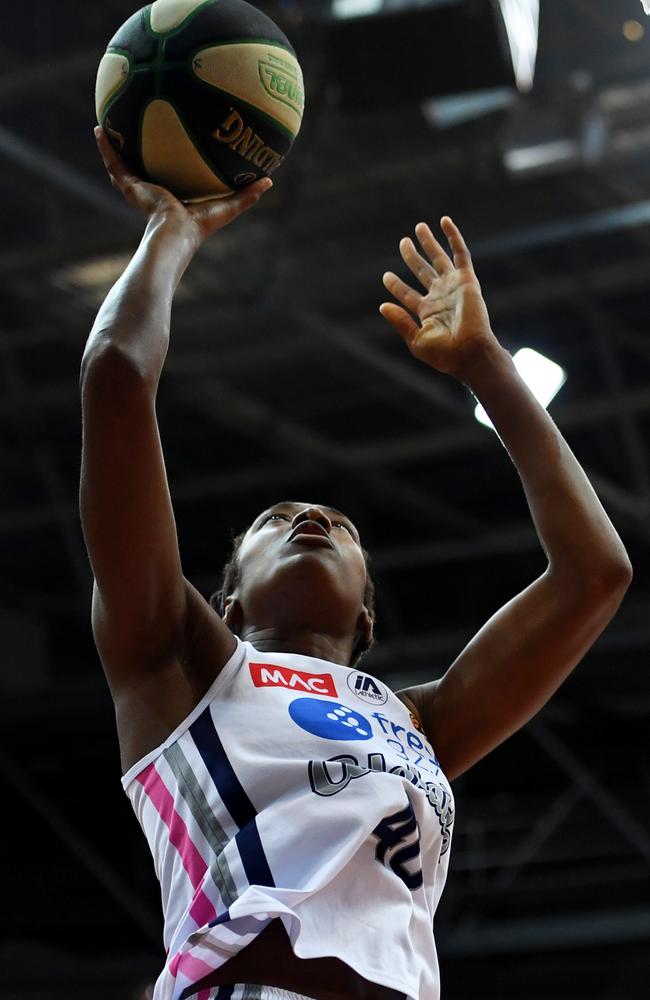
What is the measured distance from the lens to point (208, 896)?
215 centimetres

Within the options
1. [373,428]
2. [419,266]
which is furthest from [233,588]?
[373,428]

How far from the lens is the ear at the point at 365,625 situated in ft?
9.51

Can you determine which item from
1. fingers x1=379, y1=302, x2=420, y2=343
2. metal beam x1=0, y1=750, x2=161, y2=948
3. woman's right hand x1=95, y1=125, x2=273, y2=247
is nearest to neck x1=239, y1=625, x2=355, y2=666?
fingers x1=379, y1=302, x2=420, y2=343

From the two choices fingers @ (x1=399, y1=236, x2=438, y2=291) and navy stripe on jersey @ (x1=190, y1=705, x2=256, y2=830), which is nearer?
navy stripe on jersey @ (x1=190, y1=705, x2=256, y2=830)

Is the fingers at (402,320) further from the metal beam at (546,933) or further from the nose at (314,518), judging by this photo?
the metal beam at (546,933)

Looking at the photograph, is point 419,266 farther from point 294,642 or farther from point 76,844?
point 76,844

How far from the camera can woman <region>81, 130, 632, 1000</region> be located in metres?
2.12

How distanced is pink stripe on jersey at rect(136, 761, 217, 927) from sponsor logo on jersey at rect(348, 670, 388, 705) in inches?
15.5

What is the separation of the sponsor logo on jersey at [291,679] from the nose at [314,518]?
382 mm

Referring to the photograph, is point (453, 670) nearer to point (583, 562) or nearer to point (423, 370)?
point (583, 562)

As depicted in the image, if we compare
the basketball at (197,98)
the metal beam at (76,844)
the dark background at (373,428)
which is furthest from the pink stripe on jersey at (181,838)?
the metal beam at (76,844)

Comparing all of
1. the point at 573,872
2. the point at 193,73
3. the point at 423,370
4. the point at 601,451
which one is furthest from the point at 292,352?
the point at 193,73

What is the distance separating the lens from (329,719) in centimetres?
235

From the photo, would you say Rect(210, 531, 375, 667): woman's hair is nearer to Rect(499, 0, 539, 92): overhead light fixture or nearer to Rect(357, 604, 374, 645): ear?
Rect(357, 604, 374, 645): ear
